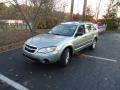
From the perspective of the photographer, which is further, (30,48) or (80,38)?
(80,38)

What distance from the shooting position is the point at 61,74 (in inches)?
221

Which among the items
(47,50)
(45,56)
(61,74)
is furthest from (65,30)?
(61,74)

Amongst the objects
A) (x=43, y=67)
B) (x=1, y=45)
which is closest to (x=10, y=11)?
(x=1, y=45)

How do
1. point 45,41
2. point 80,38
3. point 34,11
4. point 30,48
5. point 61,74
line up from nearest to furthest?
point 61,74
point 30,48
point 45,41
point 80,38
point 34,11

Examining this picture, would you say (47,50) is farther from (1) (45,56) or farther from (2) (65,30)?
(2) (65,30)

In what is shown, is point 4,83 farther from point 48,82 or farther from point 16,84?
point 48,82

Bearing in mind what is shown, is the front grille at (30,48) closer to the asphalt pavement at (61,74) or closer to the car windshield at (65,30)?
the asphalt pavement at (61,74)

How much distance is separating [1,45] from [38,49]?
3.84m

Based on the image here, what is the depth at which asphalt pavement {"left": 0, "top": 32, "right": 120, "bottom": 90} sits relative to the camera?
189 inches

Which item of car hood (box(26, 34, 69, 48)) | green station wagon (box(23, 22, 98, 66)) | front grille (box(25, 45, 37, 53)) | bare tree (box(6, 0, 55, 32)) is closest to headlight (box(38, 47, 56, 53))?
green station wagon (box(23, 22, 98, 66))

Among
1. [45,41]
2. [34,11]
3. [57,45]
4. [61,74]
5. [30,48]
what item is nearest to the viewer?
[61,74]

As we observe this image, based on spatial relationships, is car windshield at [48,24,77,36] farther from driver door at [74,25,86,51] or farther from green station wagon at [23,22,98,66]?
driver door at [74,25,86,51]

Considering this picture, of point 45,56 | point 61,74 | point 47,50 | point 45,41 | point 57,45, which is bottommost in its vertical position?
point 61,74

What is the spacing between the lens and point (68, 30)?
7.25m
